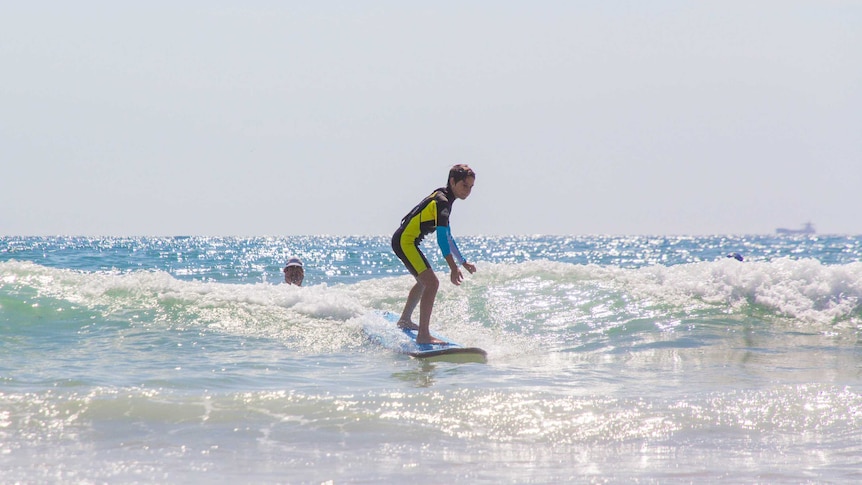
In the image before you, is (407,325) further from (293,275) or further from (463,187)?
(293,275)

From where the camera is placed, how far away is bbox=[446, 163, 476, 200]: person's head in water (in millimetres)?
7906

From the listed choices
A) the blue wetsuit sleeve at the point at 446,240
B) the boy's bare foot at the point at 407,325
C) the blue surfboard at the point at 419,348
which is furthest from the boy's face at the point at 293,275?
the blue wetsuit sleeve at the point at 446,240

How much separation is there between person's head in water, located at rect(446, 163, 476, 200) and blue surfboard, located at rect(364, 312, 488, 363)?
1558mm

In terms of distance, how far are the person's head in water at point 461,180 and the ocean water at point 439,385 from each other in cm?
174

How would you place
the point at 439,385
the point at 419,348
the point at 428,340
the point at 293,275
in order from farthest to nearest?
the point at 293,275, the point at 428,340, the point at 419,348, the point at 439,385

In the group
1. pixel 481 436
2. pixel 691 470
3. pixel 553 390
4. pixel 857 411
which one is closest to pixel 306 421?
pixel 481 436

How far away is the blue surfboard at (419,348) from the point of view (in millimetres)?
7770

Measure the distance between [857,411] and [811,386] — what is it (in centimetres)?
82

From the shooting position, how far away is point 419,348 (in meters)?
7.98

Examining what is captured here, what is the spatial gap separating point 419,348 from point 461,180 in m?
1.79

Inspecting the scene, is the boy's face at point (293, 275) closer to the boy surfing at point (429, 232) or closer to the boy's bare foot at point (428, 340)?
the boy surfing at point (429, 232)

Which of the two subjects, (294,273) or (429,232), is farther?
(294,273)

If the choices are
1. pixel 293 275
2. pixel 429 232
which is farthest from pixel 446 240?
pixel 293 275

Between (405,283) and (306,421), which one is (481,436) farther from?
(405,283)
